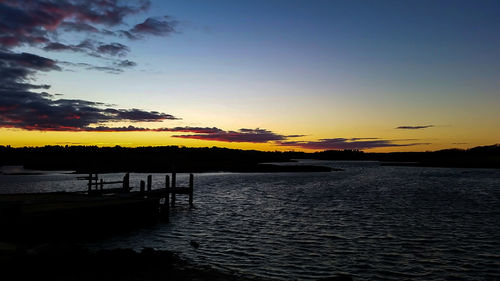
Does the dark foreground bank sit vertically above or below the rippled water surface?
above

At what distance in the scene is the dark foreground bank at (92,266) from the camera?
11.7m

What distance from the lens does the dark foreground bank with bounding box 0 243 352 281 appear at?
11734 millimetres

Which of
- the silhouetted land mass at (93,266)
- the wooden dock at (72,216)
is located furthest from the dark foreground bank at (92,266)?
the wooden dock at (72,216)

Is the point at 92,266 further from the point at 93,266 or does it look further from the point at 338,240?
the point at 338,240

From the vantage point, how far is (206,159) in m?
182

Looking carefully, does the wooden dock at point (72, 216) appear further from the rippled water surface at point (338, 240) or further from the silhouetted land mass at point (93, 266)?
the silhouetted land mass at point (93, 266)

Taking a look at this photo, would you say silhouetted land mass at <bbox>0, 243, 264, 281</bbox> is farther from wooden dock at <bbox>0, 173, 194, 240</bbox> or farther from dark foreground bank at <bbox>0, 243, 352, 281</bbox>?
wooden dock at <bbox>0, 173, 194, 240</bbox>

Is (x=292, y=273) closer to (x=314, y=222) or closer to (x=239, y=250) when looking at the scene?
(x=239, y=250)

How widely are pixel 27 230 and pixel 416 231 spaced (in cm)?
2236

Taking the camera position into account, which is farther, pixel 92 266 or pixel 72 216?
pixel 72 216

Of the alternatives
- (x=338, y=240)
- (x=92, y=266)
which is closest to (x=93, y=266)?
(x=92, y=266)

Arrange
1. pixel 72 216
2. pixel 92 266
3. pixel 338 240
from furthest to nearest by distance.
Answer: pixel 338 240 < pixel 72 216 < pixel 92 266

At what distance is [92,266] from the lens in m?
13.5

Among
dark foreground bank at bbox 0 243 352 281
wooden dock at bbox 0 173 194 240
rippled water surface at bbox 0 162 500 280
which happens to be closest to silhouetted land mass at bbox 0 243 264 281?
dark foreground bank at bbox 0 243 352 281
